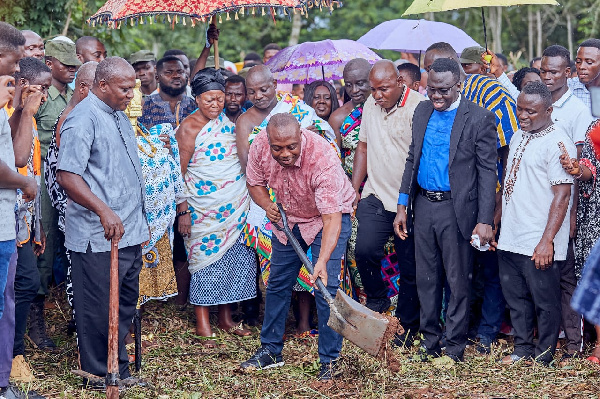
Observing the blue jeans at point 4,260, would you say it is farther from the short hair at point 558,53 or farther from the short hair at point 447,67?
the short hair at point 558,53

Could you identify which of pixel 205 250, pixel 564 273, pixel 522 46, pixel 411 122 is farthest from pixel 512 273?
pixel 522 46

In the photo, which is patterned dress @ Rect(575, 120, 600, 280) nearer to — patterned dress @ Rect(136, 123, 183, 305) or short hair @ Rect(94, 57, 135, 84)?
patterned dress @ Rect(136, 123, 183, 305)

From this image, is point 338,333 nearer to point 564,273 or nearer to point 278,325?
point 278,325

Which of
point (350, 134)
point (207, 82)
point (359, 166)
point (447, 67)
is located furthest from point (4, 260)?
point (447, 67)

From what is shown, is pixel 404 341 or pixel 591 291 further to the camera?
pixel 404 341

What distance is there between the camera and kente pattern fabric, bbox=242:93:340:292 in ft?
20.8

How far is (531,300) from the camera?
573 cm

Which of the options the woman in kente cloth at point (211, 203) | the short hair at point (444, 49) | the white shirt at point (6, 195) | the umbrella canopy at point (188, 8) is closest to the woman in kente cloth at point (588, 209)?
the short hair at point (444, 49)

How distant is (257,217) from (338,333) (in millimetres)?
1658

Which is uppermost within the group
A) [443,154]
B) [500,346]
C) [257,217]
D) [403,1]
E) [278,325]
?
[403,1]

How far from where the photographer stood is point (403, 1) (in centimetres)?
1767

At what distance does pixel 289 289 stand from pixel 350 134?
5.36ft

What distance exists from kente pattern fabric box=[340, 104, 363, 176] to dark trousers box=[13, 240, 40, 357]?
8.80 feet

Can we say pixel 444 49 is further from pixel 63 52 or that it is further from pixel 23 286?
pixel 23 286
